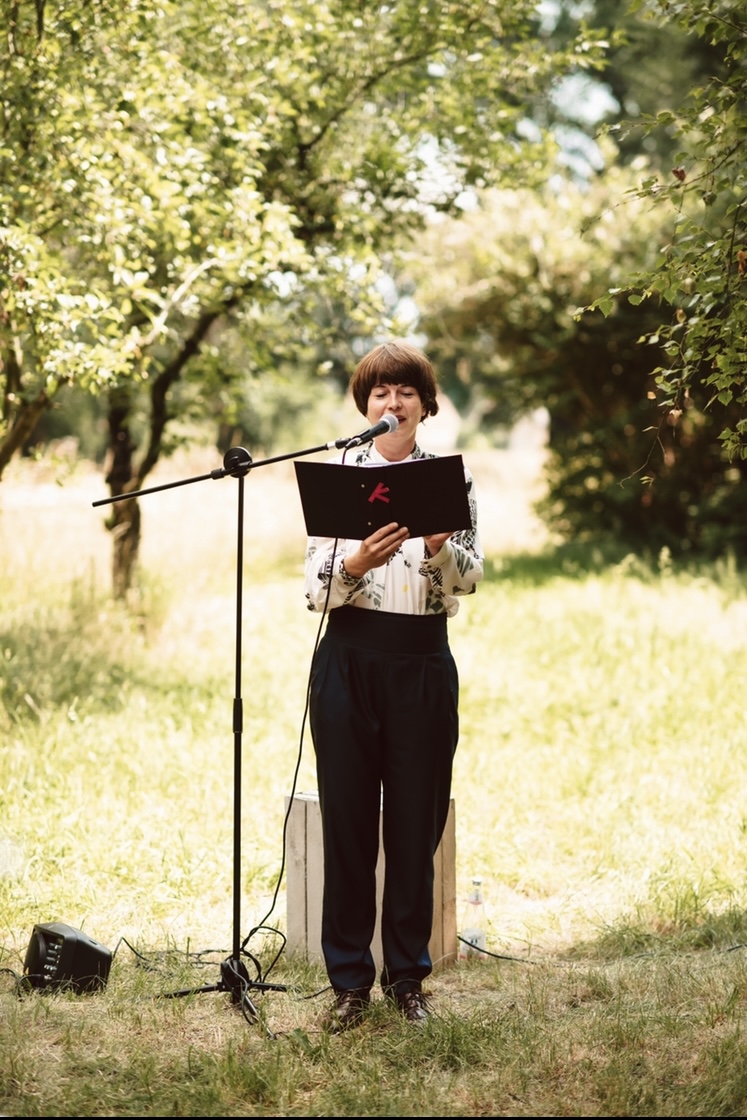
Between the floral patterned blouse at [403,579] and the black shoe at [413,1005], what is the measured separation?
1176 mm

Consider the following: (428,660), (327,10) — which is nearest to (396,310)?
(327,10)

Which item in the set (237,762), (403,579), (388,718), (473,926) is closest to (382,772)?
(388,718)

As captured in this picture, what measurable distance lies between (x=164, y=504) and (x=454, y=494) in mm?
9949

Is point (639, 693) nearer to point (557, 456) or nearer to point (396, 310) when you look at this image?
point (396, 310)

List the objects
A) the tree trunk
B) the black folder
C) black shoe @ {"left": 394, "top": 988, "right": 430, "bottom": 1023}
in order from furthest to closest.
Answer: the tree trunk, black shoe @ {"left": 394, "top": 988, "right": 430, "bottom": 1023}, the black folder

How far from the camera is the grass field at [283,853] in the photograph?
3359 mm

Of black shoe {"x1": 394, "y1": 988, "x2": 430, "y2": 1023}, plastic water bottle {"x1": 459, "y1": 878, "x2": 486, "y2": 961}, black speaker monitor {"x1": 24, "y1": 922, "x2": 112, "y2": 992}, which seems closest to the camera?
black shoe {"x1": 394, "y1": 988, "x2": 430, "y2": 1023}

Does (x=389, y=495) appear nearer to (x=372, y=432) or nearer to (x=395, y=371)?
(x=372, y=432)

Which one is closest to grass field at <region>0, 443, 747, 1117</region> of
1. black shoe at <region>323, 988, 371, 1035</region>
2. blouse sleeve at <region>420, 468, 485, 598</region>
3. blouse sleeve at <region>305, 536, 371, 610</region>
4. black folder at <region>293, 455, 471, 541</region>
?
black shoe at <region>323, 988, 371, 1035</region>

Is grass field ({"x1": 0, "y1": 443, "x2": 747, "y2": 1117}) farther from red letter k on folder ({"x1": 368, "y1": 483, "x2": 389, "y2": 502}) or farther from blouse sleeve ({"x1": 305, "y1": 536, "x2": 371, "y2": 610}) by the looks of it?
red letter k on folder ({"x1": 368, "y1": 483, "x2": 389, "y2": 502})

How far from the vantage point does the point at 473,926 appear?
4.91 meters

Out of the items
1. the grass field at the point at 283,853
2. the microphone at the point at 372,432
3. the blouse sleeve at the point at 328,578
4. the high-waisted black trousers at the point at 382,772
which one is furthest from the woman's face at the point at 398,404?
the grass field at the point at 283,853

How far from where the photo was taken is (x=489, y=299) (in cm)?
1451

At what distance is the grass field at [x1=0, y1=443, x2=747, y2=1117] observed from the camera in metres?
3.36
